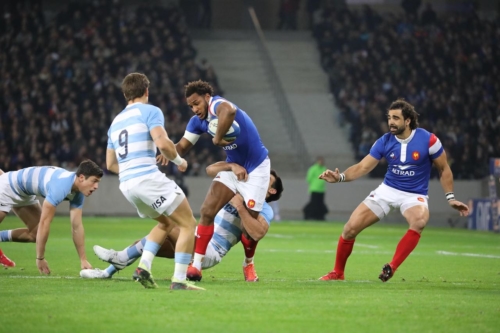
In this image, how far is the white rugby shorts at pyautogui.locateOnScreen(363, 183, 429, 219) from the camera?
37.4 feet

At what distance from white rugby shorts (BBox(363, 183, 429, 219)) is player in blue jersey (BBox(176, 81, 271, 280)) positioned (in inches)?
58.1

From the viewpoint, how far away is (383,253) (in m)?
16.9

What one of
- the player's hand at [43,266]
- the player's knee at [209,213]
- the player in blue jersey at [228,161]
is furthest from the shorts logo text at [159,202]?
the player's hand at [43,266]

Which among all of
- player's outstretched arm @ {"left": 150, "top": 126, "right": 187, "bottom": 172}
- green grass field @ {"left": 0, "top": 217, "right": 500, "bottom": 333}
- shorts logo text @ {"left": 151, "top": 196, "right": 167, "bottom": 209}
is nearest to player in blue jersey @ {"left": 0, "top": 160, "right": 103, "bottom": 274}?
green grass field @ {"left": 0, "top": 217, "right": 500, "bottom": 333}

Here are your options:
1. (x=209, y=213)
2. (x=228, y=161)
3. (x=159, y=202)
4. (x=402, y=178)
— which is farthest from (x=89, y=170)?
Answer: (x=402, y=178)

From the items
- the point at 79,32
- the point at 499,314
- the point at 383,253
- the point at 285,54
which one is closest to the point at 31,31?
the point at 79,32

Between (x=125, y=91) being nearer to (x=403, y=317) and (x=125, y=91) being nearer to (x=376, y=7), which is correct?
(x=403, y=317)

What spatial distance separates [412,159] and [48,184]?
4.58 m

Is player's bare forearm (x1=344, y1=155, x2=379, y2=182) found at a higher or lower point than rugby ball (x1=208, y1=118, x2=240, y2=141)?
lower

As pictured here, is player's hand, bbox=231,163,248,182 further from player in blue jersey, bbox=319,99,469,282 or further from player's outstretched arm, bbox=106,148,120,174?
player's outstretched arm, bbox=106,148,120,174

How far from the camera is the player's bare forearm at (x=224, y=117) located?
1036 centimetres

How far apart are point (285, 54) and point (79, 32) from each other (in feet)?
33.6

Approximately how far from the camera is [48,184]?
429 inches

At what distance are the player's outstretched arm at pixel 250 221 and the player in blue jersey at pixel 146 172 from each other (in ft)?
5.56
